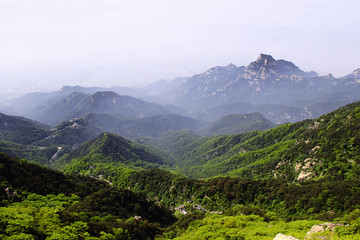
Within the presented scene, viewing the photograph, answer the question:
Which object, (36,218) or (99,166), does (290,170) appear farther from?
(99,166)

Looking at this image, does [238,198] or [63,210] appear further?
[238,198]

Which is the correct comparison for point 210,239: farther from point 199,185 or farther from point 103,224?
point 199,185

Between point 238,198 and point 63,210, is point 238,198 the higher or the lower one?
the lower one

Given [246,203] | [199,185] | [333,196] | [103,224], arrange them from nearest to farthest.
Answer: [103,224]
[333,196]
[246,203]
[199,185]

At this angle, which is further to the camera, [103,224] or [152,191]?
[152,191]

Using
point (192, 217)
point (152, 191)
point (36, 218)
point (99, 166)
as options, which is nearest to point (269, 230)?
point (192, 217)

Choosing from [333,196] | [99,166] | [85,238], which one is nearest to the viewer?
[85,238]

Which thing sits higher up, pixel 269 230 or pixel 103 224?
pixel 269 230

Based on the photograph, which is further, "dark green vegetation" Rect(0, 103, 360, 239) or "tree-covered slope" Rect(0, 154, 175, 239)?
"dark green vegetation" Rect(0, 103, 360, 239)

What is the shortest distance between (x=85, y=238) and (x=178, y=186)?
229 ft

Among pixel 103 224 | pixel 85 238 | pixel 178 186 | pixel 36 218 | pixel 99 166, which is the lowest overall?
pixel 99 166

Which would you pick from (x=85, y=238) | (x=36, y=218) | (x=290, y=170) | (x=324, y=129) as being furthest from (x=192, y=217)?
(x=324, y=129)

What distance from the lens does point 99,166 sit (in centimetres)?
18562

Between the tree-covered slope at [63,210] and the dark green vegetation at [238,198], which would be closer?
the tree-covered slope at [63,210]
